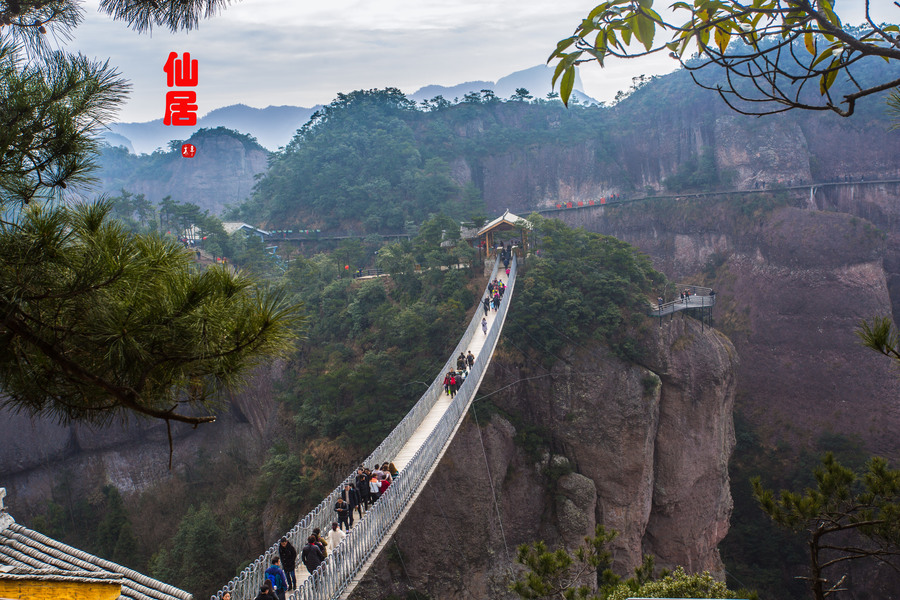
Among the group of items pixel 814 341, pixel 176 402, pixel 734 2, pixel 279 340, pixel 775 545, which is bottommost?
pixel 775 545

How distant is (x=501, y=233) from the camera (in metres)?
19.1

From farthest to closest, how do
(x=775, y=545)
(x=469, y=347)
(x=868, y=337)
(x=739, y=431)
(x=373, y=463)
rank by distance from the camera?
(x=739, y=431) < (x=775, y=545) < (x=469, y=347) < (x=373, y=463) < (x=868, y=337)

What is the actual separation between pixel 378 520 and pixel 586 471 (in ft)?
→ 31.1

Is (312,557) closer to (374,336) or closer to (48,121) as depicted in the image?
(48,121)

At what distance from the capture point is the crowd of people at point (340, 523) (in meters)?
5.90

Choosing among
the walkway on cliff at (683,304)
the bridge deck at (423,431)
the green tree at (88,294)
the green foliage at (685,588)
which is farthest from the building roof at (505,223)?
the green tree at (88,294)

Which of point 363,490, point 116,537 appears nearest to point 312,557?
point 363,490

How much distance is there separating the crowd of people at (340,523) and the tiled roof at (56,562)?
64cm

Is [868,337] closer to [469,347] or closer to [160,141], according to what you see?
[469,347]

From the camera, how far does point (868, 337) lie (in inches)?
104

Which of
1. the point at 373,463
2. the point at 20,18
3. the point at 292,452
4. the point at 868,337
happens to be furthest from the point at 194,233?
the point at 868,337

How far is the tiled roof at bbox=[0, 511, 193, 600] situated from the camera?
454 centimetres

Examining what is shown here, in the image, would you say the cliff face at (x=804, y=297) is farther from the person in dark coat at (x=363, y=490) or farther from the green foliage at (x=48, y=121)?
the green foliage at (x=48, y=121)

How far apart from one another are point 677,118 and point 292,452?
28585 mm
